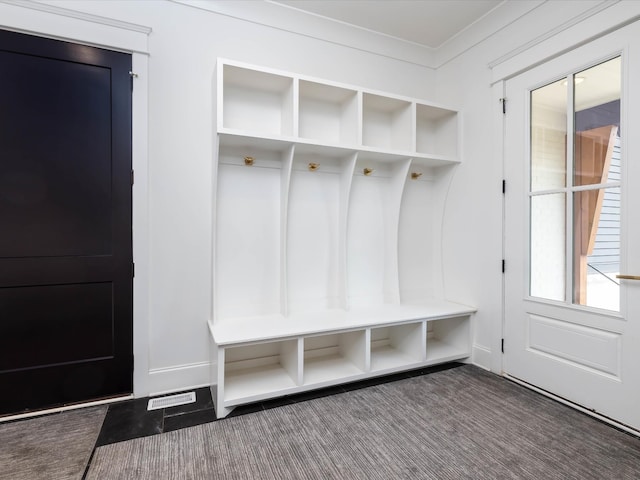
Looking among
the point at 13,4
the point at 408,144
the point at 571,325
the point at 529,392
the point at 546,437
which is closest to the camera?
the point at 546,437

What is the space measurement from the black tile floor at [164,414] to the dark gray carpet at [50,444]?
75 mm

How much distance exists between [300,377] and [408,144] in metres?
2.05

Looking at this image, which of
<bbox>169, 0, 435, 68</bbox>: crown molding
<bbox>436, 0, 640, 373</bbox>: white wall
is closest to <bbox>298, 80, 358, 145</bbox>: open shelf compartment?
<bbox>169, 0, 435, 68</bbox>: crown molding

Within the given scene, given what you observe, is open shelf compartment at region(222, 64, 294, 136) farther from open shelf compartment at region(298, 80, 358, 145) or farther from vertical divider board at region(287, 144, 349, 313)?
vertical divider board at region(287, 144, 349, 313)

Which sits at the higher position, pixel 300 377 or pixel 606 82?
pixel 606 82

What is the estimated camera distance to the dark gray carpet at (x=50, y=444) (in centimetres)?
156

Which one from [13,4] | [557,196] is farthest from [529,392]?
[13,4]

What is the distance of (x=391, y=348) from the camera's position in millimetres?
2955

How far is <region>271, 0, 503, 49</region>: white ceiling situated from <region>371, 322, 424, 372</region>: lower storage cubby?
2.50 m

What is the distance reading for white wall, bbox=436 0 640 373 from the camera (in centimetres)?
236

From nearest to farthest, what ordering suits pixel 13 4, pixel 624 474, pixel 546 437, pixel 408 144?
pixel 624 474 < pixel 546 437 < pixel 13 4 < pixel 408 144

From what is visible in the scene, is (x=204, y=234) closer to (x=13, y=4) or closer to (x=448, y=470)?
(x=13, y=4)

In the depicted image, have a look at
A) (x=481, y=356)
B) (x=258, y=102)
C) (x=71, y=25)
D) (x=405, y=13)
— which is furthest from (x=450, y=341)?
(x=71, y=25)

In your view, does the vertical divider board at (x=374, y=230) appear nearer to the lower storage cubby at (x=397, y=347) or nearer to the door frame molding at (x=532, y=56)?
the lower storage cubby at (x=397, y=347)
